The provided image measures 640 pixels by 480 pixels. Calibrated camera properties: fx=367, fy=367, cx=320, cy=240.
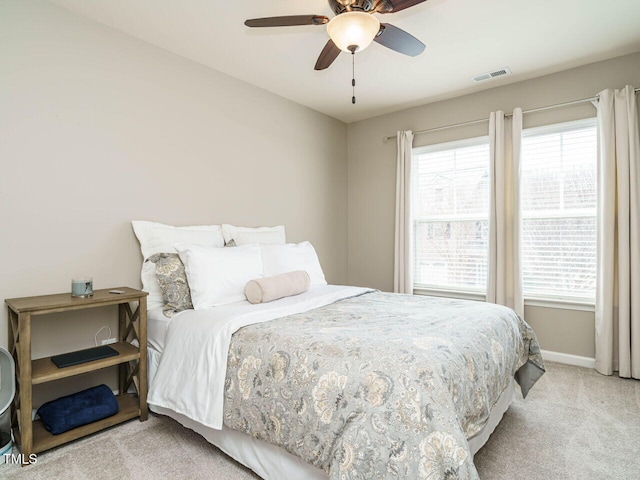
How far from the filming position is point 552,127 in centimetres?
336

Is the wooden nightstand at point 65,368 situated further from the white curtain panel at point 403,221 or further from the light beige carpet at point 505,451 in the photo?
the white curtain panel at point 403,221

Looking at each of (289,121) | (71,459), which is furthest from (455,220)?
(71,459)

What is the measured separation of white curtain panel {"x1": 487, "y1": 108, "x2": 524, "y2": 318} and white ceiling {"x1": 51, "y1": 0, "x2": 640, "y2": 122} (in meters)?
0.47

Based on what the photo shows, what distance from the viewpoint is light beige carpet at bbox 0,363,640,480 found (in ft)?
5.79

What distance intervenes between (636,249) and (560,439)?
1749 mm

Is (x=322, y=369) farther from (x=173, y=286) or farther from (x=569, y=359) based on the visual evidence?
(x=569, y=359)

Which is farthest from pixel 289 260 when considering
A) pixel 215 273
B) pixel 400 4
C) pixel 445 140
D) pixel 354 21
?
pixel 445 140

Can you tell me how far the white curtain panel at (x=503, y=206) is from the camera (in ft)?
11.3

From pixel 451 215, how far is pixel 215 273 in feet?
8.87

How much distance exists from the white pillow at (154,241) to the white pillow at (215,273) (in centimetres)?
19

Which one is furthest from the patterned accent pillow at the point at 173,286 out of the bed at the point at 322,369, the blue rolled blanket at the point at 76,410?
the blue rolled blanket at the point at 76,410

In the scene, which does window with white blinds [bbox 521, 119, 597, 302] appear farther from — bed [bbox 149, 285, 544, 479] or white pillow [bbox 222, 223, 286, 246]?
white pillow [bbox 222, 223, 286, 246]

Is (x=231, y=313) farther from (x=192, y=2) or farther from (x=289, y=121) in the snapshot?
(x=289, y=121)

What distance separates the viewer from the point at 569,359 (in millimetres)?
3291
